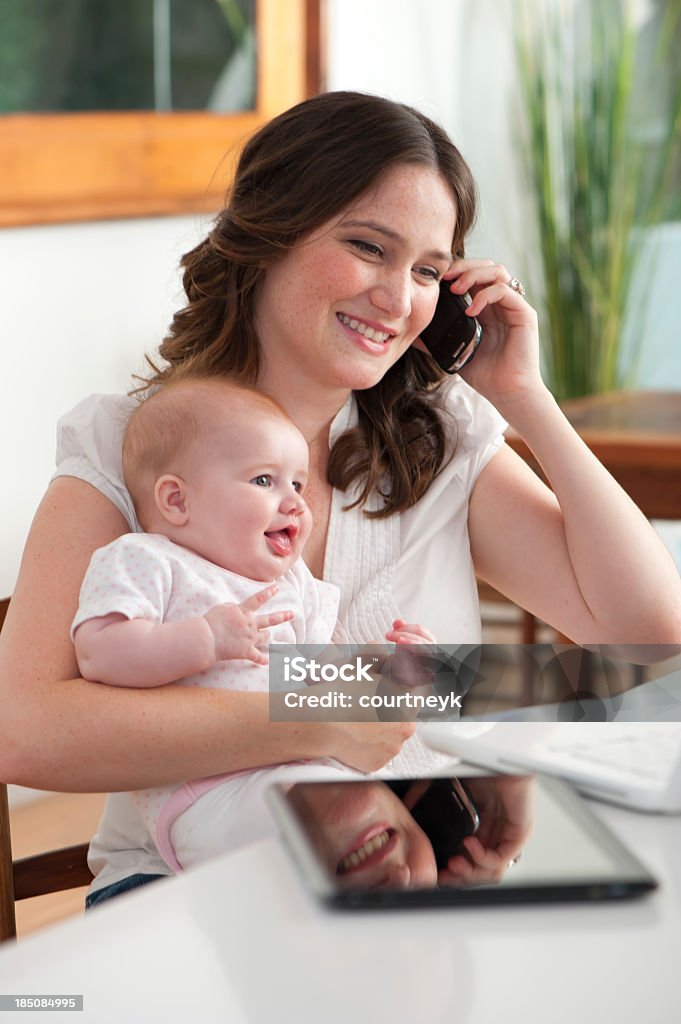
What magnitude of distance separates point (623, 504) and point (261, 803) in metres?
0.68

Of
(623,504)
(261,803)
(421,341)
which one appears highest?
(421,341)

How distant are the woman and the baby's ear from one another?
0.25 ft

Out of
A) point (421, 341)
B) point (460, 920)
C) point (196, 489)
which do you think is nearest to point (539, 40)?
point (421, 341)

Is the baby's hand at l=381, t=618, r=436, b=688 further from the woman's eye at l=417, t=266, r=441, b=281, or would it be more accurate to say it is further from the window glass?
the window glass

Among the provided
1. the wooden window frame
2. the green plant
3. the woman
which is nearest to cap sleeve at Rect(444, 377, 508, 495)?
the woman

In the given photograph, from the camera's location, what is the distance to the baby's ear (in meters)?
1.31

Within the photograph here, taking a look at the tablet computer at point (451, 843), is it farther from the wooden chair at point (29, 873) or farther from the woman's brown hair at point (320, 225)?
the woman's brown hair at point (320, 225)

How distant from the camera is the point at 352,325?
1493mm

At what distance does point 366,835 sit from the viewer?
2.56 feet

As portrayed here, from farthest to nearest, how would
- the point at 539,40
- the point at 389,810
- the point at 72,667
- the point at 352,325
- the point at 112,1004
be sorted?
the point at 539,40 < the point at 352,325 < the point at 72,667 < the point at 389,810 < the point at 112,1004

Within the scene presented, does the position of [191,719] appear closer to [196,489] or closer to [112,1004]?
[196,489]

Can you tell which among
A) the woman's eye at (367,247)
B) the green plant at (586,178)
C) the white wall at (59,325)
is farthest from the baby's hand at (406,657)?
the green plant at (586,178)

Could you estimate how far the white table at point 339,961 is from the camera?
24.0 inches

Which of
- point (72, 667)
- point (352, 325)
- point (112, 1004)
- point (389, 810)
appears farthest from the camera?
point (352, 325)
